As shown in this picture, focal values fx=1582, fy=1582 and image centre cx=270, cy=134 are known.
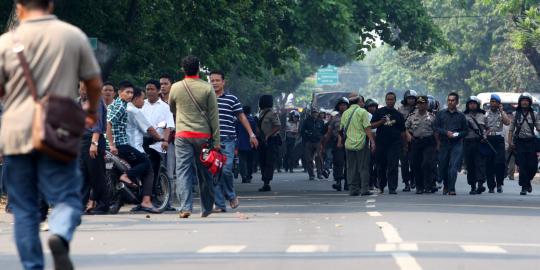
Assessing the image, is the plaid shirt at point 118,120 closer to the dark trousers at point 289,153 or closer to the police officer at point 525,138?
the police officer at point 525,138

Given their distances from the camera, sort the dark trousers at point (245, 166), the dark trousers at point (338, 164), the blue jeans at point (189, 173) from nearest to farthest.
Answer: the blue jeans at point (189, 173) → the dark trousers at point (338, 164) → the dark trousers at point (245, 166)

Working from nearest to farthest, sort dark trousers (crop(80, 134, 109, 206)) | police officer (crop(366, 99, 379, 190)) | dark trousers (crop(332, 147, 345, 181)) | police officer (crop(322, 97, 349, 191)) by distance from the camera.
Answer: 1. dark trousers (crop(80, 134, 109, 206))
2. police officer (crop(366, 99, 379, 190))
3. police officer (crop(322, 97, 349, 191))
4. dark trousers (crop(332, 147, 345, 181))

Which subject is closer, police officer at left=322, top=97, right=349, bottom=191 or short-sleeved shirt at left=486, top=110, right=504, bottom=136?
short-sleeved shirt at left=486, top=110, right=504, bottom=136

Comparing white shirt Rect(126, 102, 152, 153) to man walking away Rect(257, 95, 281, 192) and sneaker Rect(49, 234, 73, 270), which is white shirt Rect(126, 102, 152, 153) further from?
sneaker Rect(49, 234, 73, 270)

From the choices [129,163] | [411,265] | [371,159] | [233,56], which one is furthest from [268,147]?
[411,265]

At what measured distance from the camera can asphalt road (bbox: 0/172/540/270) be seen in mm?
11438

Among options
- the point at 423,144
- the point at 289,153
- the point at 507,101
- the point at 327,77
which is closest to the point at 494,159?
the point at 423,144

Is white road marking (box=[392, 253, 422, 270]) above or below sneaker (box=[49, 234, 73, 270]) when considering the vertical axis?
below

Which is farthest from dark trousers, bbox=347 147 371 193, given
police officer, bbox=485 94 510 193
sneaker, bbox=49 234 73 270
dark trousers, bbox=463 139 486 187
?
sneaker, bbox=49 234 73 270

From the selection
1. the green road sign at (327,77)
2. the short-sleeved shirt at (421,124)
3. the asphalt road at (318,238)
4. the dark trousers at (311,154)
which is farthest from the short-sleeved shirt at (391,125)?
the green road sign at (327,77)

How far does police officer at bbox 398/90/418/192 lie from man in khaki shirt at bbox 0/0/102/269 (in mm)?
19566

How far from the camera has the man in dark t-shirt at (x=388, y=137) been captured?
87.8ft

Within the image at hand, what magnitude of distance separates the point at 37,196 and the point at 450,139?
1847 cm

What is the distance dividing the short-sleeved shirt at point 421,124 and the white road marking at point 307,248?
1407 centimetres
